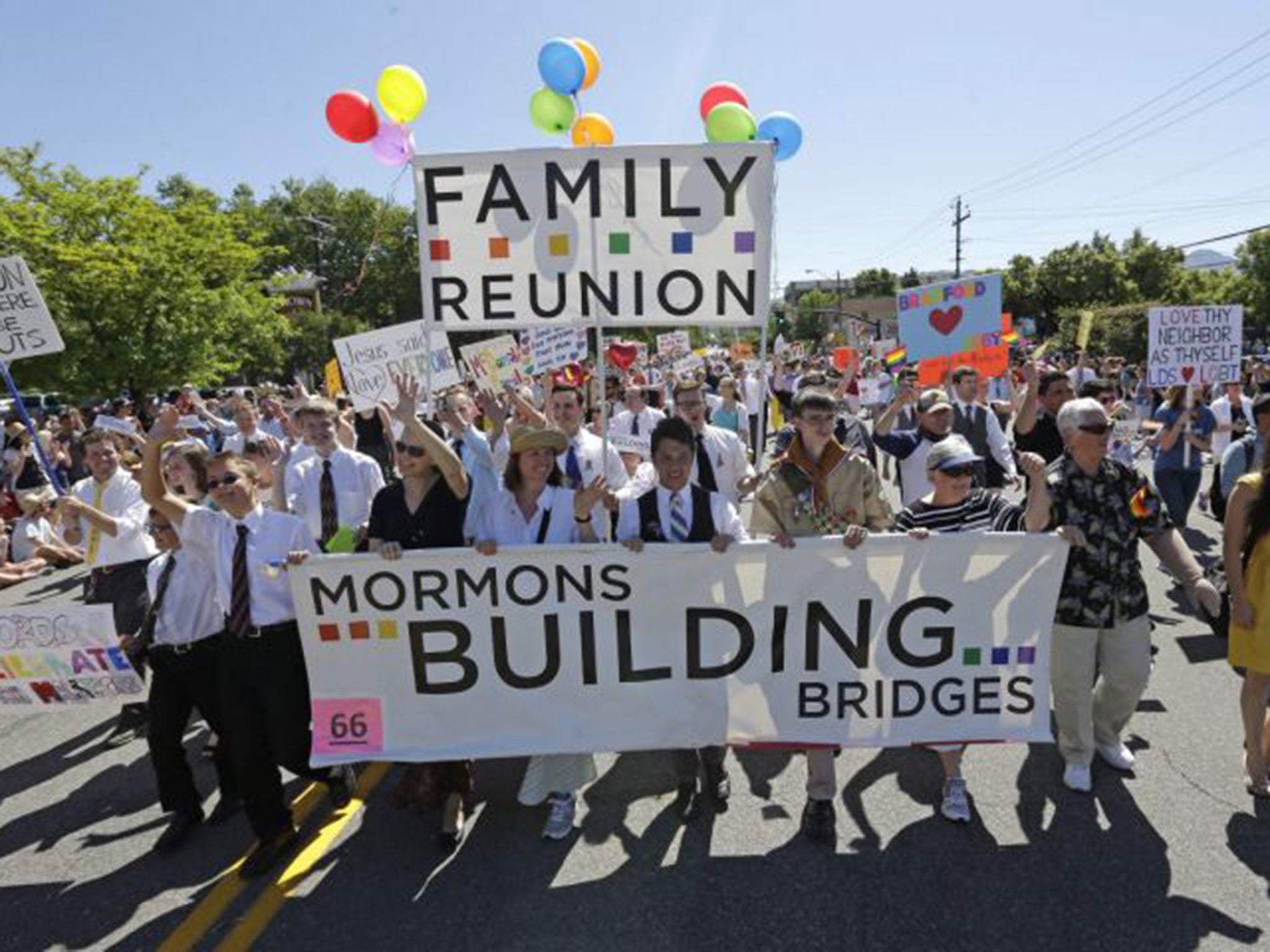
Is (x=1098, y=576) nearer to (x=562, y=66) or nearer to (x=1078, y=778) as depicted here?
(x=1078, y=778)

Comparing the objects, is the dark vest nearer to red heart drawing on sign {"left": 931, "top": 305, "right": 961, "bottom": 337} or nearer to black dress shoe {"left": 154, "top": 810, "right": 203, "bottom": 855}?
black dress shoe {"left": 154, "top": 810, "right": 203, "bottom": 855}

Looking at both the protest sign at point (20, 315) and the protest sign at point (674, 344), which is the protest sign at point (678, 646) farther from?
the protest sign at point (674, 344)

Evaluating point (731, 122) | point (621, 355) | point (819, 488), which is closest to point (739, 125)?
point (731, 122)

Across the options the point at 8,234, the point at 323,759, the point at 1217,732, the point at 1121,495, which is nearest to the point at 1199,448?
the point at 1217,732

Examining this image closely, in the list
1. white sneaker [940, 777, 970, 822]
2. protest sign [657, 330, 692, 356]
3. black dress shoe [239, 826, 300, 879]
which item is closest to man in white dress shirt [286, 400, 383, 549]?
black dress shoe [239, 826, 300, 879]

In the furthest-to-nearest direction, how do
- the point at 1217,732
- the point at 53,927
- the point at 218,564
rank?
the point at 1217,732
the point at 218,564
the point at 53,927

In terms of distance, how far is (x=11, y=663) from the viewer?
3977 mm

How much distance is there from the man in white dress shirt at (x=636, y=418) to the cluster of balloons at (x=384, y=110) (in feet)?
10.5

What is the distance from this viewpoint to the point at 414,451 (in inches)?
145

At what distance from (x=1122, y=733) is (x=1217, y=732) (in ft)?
1.62

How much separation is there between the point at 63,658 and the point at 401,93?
4519 millimetres

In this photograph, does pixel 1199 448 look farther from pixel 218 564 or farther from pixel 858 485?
pixel 218 564

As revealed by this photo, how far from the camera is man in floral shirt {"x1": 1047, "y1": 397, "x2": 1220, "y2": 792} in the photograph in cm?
373

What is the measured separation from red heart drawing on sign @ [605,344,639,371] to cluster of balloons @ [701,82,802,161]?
12.7m
